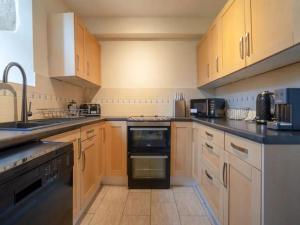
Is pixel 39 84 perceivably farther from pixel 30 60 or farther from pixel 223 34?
pixel 223 34

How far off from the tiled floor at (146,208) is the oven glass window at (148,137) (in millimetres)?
557

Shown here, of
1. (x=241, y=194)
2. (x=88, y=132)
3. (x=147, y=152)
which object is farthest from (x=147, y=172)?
(x=241, y=194)

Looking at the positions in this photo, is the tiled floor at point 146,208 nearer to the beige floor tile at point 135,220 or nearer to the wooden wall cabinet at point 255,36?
the beige floor tile at point 135,220

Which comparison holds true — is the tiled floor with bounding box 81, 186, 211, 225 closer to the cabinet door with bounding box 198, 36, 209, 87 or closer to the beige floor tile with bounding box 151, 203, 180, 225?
the beige floor tile with bounding box 151, 203, 180, 225

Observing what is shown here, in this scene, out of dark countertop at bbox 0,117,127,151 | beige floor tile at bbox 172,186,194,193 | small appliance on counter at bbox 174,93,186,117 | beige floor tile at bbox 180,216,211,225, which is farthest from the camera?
small appliance on counter at bbox 174,93,186,117

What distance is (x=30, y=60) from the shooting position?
7.22 feet

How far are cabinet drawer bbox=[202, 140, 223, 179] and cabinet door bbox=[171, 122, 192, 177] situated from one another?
563 millimetres

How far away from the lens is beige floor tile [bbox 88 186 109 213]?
233 centimetres

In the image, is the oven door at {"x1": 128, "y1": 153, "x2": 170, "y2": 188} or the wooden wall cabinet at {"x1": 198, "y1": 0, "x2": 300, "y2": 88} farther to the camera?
the oven door at {"x1": 128, "y1": 153, "x2": 170, "y2": 188}

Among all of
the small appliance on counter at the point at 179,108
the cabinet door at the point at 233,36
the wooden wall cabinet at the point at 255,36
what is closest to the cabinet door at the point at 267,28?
the wooden wall cabinet at the point at 255,36

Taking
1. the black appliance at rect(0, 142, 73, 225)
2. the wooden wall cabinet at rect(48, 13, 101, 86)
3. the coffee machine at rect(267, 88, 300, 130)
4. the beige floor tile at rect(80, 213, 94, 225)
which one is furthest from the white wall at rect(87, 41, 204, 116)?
the black appliance at rect(0, 142, 73, 225)

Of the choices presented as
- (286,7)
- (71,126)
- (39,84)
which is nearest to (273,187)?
(286,7)

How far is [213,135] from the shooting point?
1971 mm

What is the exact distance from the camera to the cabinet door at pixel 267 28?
1.25 meters
